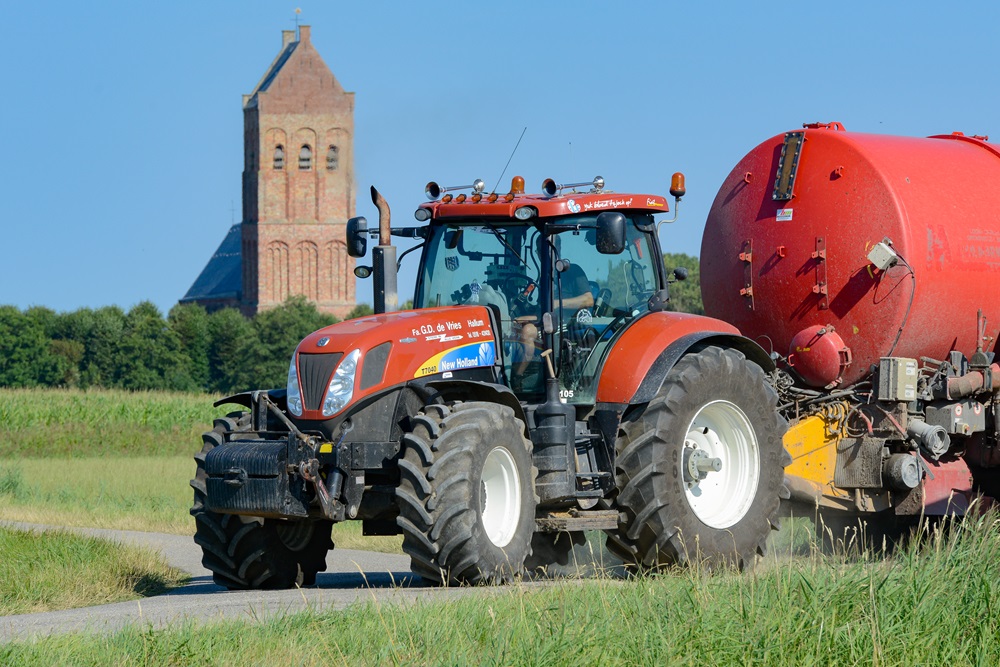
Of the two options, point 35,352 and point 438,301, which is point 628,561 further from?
point 35,352

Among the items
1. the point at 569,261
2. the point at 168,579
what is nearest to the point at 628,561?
the point at 569,261

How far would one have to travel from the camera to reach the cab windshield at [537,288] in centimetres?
1017

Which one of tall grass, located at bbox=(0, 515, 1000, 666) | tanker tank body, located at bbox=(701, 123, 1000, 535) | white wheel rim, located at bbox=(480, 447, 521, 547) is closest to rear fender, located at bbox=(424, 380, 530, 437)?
Result: white wheel rim, located at bbox=(480, 447, 521, 547)

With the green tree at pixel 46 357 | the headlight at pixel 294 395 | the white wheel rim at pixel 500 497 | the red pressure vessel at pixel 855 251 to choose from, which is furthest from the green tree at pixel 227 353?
the white wheel rim at pixel 500 497

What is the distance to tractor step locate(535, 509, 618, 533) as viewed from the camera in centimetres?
958

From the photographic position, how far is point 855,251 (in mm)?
11961

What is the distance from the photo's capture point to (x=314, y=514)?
926cm

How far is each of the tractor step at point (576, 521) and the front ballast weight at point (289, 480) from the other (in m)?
1.28

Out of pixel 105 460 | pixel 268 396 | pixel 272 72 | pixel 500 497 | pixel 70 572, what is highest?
pixel 272 72

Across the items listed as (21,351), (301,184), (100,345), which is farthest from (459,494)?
(301,184)

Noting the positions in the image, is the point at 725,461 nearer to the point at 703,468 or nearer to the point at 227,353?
the point at 703,468

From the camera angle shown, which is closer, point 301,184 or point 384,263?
point 384,263

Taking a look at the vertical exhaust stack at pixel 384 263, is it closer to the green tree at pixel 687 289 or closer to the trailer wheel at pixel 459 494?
the trailer wheel at pixel 459 494

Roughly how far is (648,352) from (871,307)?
2.74 metres
